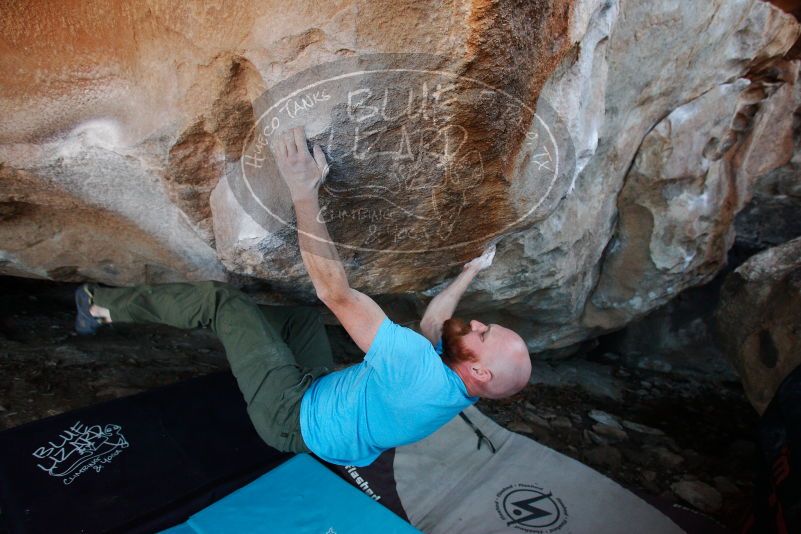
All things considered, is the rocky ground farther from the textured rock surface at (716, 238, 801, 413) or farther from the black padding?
the textured rock surface at (716, 238, 801, 413)

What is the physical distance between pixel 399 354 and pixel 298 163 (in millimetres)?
552

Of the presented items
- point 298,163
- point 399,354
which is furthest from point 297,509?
point 298,163

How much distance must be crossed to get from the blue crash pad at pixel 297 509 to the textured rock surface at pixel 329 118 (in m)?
0.72

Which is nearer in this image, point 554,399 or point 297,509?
point 297,509

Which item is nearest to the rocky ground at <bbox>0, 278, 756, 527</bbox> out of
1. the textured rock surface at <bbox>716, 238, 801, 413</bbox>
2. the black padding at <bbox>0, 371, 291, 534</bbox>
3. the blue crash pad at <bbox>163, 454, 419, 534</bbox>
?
the black padding at <bbox>0, 371, 291, 534</bbox>

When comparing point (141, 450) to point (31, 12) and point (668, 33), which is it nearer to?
point (31, 12)

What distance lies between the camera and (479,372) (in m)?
1.44

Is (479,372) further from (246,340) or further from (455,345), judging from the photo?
(246,340)

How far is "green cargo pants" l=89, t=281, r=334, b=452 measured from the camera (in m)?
1.68

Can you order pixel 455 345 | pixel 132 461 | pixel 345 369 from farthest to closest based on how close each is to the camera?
pixel 132 461, pixel 345 369, pixel 455 345

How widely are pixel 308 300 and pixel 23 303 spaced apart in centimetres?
174

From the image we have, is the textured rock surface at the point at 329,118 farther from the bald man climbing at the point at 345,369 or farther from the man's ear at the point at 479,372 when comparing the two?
the man's ear at the point at 479,372

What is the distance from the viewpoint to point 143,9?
134cm

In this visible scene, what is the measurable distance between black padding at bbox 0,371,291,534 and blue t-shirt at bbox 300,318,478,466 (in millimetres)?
611
